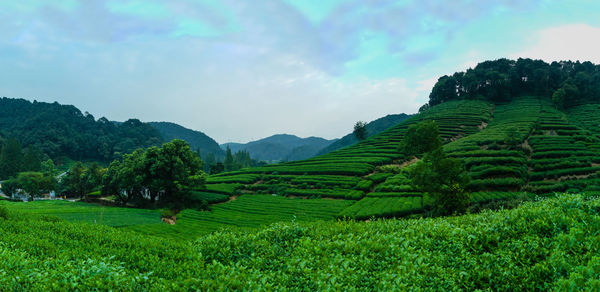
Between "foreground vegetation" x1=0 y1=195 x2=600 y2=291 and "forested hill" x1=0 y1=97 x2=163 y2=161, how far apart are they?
108m

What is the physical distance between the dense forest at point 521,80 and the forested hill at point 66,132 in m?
121

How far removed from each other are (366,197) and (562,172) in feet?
66.9

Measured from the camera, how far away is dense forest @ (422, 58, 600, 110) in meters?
78.2

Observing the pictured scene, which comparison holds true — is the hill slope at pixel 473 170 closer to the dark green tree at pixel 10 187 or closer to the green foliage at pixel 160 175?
the green foliage at pixel 160 175

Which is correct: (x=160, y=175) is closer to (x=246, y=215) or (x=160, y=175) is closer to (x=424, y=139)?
(x=246, y=215)

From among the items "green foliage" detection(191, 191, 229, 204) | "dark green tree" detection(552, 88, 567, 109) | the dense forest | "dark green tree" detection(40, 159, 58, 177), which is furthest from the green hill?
"dark green tree" detection(40, 159, 58, 177)

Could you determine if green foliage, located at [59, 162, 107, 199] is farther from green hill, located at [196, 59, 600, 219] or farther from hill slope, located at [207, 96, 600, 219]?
hill slope, located at [207, 96, 600, 219]

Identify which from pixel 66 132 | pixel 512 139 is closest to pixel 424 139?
pixel 512 139

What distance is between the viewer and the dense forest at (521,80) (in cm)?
7819

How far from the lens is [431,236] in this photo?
23.1 ft

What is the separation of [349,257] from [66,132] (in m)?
133

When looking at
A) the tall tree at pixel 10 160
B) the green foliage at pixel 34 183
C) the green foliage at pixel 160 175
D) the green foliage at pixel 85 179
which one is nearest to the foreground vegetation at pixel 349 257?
the green foliage at pixel 160 175

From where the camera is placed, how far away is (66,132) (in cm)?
10662

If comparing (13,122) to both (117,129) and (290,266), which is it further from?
(290,266)
